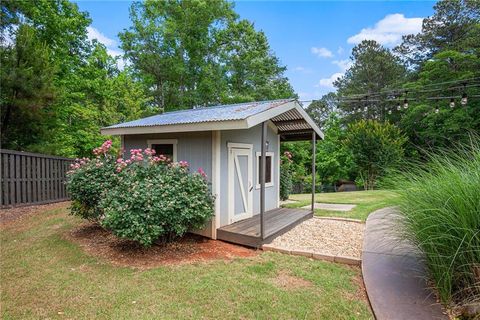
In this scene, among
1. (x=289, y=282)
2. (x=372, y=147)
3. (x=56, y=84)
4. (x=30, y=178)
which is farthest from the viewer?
(x=372, y=147)

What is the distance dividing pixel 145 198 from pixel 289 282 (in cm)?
263

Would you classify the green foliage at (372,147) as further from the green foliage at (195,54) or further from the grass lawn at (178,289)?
the grass lawn at (178,289)

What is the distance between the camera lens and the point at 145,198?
4.28 metres

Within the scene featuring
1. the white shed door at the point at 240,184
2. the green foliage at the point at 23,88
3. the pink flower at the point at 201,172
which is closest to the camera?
the pink flower at the point at 201,172

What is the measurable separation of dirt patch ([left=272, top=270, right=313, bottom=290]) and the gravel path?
3.59 ft

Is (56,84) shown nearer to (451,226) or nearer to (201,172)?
(201,172)

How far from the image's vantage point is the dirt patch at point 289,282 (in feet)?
11.1

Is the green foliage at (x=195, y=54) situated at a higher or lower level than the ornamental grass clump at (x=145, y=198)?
higher

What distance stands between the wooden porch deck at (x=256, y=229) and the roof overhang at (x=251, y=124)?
2135 millimetres

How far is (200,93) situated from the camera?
19672 millimetres

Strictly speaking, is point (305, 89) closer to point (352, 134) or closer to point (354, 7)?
point (352, 134)

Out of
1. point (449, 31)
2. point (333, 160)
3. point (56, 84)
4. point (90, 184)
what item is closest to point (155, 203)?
point (90, 184)

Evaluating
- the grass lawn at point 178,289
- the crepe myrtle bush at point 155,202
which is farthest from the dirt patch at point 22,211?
the crepe myrtle bush at point 155,202

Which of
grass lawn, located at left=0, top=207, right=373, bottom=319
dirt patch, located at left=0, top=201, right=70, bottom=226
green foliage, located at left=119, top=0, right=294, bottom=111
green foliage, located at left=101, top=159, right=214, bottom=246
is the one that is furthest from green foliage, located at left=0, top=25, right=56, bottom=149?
green foliage, located at left=119, top=0, right=294, bottom=111
